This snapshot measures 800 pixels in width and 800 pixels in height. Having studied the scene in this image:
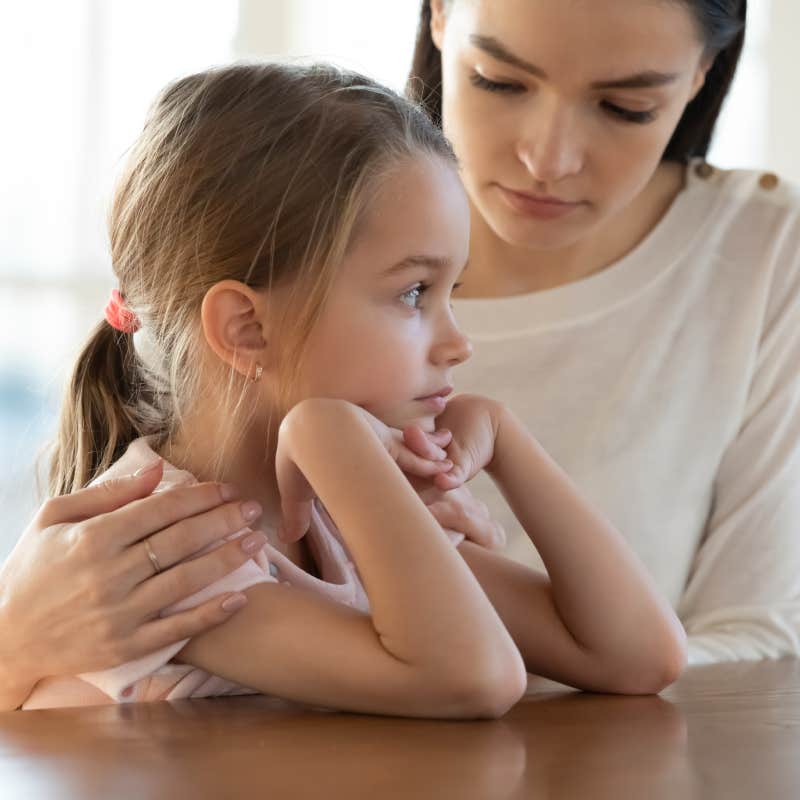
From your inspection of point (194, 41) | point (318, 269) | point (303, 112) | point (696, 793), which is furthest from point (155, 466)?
point (194, 41)

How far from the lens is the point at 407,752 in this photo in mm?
792

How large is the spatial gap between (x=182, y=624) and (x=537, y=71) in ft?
2.81

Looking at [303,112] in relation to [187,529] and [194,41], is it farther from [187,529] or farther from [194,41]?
[194,41]

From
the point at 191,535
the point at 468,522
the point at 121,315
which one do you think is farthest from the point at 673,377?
the point at 191,535

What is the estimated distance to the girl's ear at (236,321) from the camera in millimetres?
1123

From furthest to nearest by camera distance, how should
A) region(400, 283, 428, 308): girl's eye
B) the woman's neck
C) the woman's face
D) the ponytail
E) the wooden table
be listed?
the woman's neck, the woman's face, the ponytail, region(400, 283, 428, 308): girl's eye, the wooden table

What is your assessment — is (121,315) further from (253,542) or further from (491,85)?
(491,85)

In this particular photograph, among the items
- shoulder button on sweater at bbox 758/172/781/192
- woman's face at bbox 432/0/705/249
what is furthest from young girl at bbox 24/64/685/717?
shoulder button on sweater at bbox 758/172/781/192

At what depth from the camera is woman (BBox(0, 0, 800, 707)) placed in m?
1.61

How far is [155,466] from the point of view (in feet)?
3.62

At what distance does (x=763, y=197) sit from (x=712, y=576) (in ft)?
1.97

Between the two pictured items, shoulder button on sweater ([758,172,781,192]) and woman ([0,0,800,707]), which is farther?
Answer: shoulder button on sweater ([758,172,781,192])

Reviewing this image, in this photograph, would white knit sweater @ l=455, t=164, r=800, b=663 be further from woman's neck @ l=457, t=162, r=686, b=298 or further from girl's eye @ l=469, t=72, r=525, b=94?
girl's eye @ l=469, t=72, r=525, b=94

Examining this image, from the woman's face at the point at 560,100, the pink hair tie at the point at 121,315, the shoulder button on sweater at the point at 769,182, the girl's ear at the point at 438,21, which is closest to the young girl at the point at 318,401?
the pink hair tie at the point at 121,315
